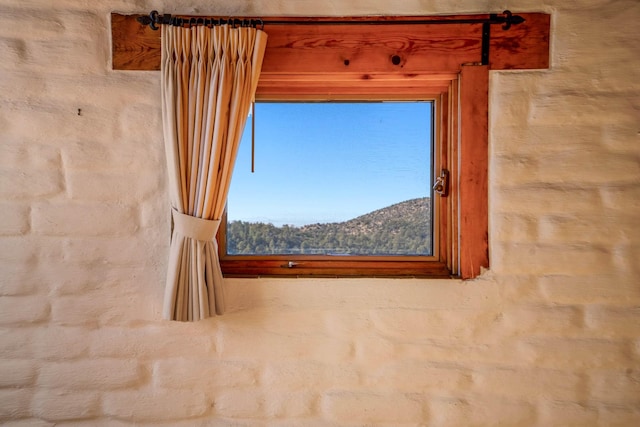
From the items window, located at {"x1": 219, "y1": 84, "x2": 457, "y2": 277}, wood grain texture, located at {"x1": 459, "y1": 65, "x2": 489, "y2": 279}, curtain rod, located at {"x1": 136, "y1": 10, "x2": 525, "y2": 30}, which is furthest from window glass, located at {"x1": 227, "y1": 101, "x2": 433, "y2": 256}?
curtain rod, located at {"x1": 136, "y1": 10, "x2": 525, "y2": 30}

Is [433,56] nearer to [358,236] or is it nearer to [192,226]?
[358,236]

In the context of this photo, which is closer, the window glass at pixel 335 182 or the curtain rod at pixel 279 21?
the curtain rod at pixel 279 21

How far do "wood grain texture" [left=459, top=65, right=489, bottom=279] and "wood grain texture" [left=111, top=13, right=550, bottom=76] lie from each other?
0.08 metres

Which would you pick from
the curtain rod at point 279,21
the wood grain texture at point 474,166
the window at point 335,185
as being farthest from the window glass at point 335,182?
the curtain rod at point 279,21

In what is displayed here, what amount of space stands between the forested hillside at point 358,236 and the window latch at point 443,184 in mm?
77

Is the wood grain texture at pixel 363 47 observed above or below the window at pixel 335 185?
above

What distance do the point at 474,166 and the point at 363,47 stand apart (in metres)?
0.56

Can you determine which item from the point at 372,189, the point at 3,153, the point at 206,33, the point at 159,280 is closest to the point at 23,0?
the point at 3,153

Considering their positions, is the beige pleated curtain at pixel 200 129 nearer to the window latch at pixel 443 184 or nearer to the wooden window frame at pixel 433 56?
the wooden window frame at pixel 433 56

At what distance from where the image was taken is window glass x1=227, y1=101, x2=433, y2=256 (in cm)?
147

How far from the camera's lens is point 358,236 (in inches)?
58.3

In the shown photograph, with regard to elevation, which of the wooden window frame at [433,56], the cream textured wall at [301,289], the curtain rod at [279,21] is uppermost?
the curtain rod at [279,21]

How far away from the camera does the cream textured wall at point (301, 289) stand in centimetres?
130

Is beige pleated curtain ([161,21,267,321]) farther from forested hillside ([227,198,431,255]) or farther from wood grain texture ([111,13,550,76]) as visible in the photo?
forested hillside ([227,198,431,255])
